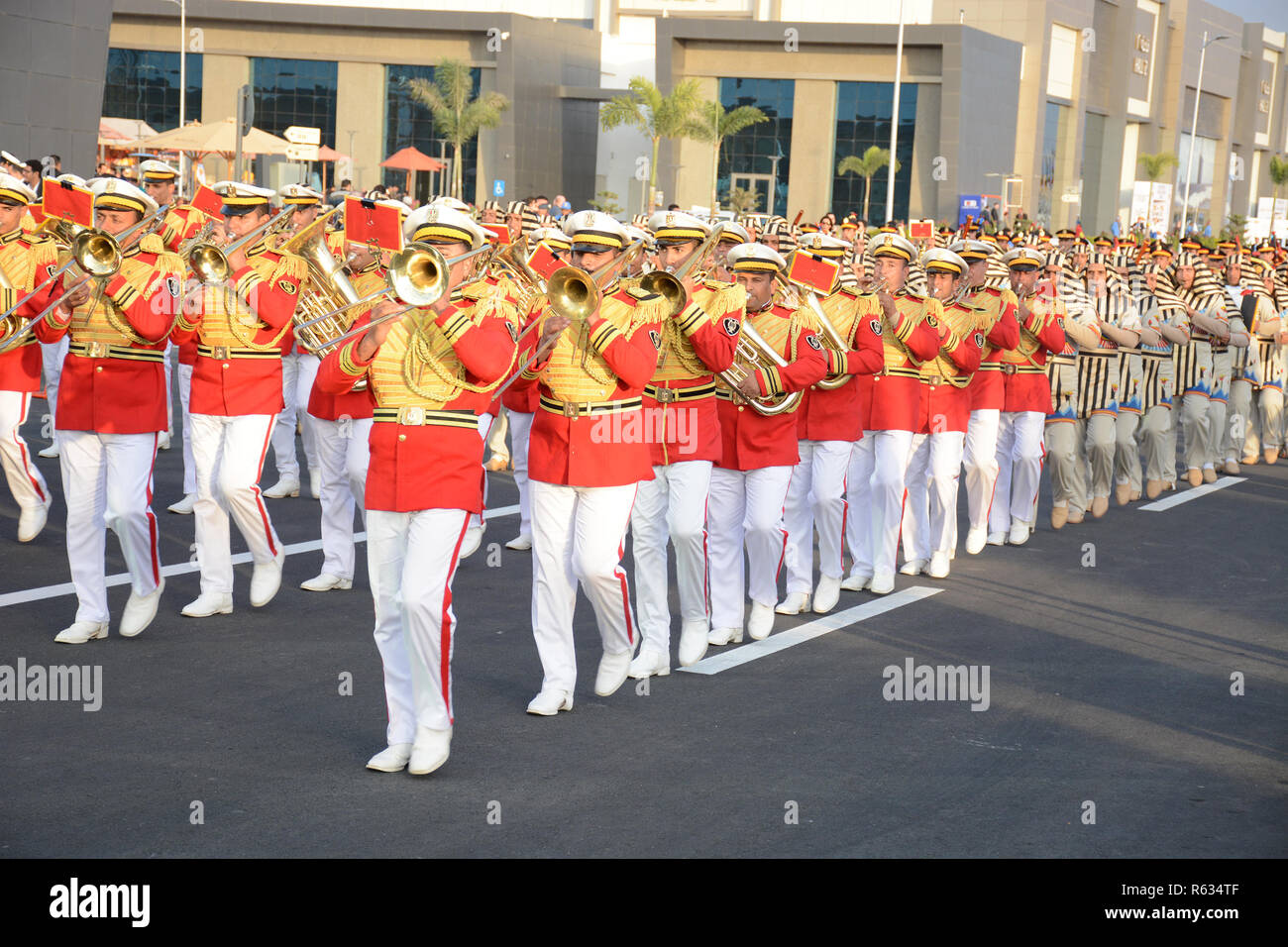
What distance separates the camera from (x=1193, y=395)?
15.8 m

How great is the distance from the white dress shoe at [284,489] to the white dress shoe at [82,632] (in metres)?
4.19

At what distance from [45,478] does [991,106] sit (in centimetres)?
5607

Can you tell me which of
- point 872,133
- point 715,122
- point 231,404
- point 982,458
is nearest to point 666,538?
point 231,404

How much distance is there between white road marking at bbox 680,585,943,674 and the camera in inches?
320

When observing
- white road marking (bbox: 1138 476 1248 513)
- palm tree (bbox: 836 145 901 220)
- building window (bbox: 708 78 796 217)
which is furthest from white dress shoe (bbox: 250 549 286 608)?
building window (bbox: 708 78 796 217)

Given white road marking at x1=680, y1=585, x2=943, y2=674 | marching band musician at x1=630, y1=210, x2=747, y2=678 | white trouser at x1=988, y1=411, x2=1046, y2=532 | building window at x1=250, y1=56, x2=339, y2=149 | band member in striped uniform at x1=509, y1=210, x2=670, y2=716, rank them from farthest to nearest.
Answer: building window at x1=250, y1=56, x2=339, y2=149
white trouser at x1=988, y1=411, x2=1046, y2=532
white road marking at x1=680, y1=585, x2=943, y2=674
marching band musician at x1=630, y1=210, x2=747, y2=678
band member in striped uniform at x1=509, y1=210, x2=670, y2=716

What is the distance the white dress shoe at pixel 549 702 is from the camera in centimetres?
703

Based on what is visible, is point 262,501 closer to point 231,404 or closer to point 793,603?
point 231,404

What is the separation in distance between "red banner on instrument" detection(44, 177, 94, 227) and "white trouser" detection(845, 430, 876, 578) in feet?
15.4

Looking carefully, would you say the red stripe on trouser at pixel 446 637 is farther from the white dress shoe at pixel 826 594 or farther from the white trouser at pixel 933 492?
the white trouser at pixel 933 492

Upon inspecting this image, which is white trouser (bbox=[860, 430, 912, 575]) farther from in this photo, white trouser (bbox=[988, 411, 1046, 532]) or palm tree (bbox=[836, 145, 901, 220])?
palm tree (bbox=[836, 145, 901, 220])

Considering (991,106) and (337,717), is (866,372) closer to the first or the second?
(337,717)

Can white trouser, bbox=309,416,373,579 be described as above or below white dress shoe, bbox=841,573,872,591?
above

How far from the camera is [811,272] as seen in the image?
8.98 metres
